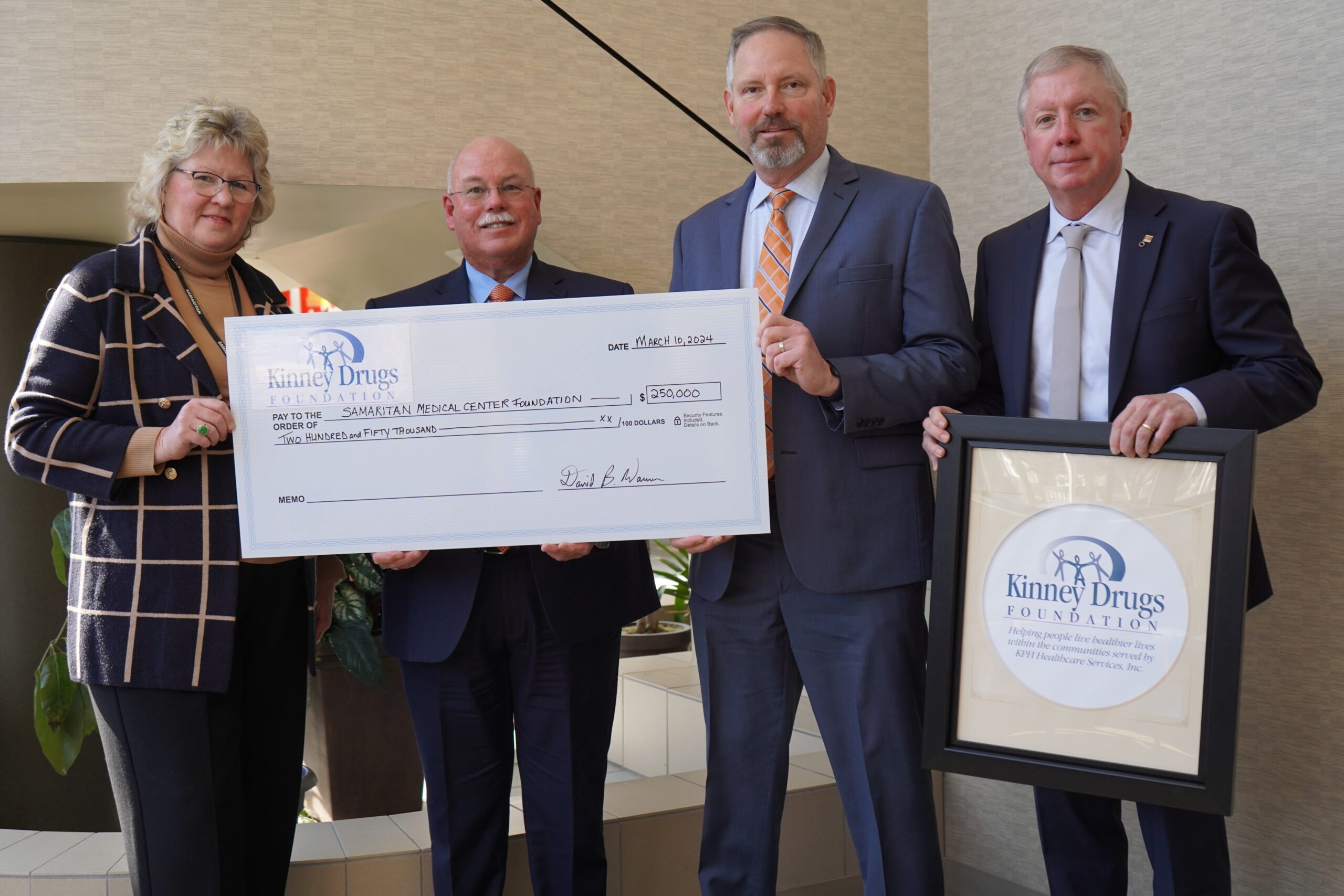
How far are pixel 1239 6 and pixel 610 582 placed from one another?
1.73m

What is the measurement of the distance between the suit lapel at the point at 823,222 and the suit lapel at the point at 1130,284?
1.51 ft

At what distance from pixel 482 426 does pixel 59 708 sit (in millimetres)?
1751

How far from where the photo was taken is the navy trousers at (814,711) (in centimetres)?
177

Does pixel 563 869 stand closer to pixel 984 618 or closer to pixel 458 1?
pixel 984 618

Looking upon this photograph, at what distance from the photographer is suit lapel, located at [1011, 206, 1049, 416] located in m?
1.88

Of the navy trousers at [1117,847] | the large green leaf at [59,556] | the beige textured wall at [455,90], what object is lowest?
the navy trousers at [1117,847]

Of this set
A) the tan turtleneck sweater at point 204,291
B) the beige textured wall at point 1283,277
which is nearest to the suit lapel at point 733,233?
the tan turtleneck sweater at point 204,291

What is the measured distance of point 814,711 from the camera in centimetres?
184

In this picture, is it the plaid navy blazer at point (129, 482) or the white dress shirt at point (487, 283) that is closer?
the plaid navy blazer at point (129, 482)

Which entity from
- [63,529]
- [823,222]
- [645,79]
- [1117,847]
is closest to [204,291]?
[823,222]

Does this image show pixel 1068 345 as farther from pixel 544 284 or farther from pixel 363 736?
pixel 363 736

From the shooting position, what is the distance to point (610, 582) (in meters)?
2.02

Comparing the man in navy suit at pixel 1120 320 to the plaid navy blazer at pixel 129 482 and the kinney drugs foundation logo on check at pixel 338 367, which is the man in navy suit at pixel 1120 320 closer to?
the kinney drugs foundation logo on check at pixel 338 367

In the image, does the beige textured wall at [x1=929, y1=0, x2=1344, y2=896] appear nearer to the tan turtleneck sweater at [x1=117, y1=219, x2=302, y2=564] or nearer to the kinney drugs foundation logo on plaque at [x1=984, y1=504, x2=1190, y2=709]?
the kinney drugs foundation logo on plaque at [x1=984, y1=504, x2=1190, y2=709]
